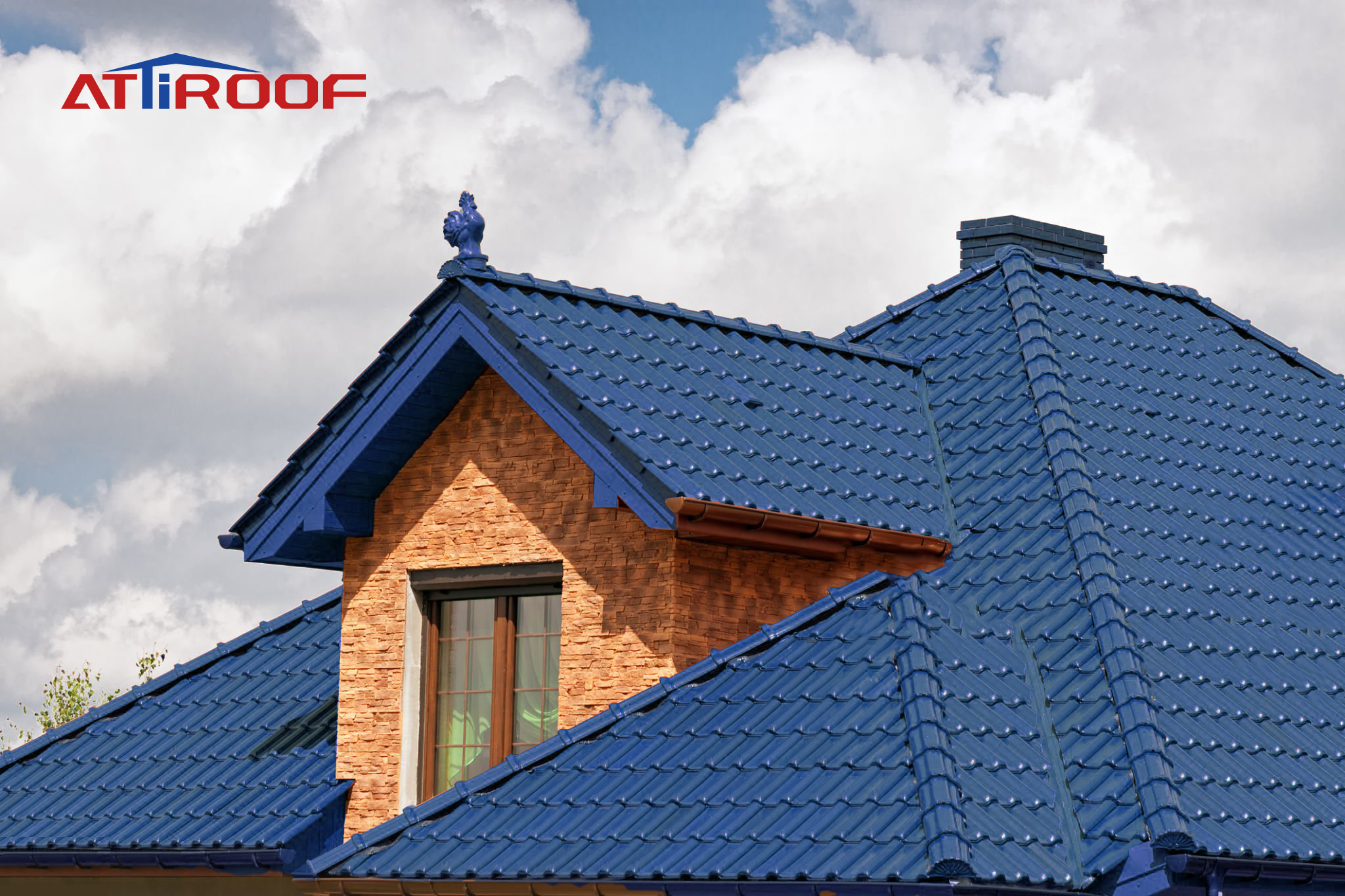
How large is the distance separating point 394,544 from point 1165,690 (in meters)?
5.97

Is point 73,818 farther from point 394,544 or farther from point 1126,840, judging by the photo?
point 1126,840

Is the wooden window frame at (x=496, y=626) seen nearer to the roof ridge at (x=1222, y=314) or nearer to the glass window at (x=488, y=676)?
the glass window at (x=488, y=676)

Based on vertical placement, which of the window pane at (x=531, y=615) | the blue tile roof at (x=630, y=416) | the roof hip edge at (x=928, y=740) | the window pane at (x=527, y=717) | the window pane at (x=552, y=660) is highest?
the blue tile roof at (x=630, y=416)

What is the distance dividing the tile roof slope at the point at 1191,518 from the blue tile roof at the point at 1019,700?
29 mm

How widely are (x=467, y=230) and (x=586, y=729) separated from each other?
412 centimetres

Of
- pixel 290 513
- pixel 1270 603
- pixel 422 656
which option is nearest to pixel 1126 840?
pixel 1270 603

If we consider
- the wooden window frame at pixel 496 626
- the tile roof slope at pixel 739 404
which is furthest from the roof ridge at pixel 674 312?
the wooden window frame at pixel 496 626

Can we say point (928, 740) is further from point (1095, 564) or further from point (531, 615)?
point (531, 615)

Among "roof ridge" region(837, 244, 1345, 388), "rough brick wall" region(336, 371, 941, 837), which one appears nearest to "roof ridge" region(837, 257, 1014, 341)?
"roof ridge" region(837, 244, 1345, 388)

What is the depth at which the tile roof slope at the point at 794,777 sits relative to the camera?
1107cm

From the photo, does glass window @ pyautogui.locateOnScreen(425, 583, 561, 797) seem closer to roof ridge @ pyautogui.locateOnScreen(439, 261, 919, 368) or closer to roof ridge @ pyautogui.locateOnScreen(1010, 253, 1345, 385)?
roof ridge @ pyautogui.locateOnScreen(439, 261, 919, 368)

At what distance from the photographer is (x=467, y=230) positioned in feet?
49.0

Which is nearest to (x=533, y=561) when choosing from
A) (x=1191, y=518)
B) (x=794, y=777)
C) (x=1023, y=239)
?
(x=794, y=777)

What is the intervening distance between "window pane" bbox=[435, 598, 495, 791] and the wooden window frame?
0.05 metres
